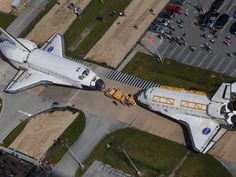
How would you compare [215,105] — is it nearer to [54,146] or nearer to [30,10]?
[54,146]

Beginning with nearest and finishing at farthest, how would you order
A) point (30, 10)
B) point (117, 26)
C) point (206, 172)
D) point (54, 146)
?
point (206, 172) < point (54, 146) < point (117, 26) < point (30, 10)

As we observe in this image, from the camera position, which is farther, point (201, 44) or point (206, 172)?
point (201, 44)

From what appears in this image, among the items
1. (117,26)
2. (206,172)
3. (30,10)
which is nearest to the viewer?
(206,172)

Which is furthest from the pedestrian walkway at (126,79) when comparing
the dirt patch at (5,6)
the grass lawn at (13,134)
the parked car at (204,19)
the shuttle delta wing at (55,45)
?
the dirt patch at (5,6)

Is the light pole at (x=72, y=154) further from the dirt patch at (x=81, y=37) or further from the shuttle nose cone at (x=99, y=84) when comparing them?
the dirt patch at (x=81, y=37)

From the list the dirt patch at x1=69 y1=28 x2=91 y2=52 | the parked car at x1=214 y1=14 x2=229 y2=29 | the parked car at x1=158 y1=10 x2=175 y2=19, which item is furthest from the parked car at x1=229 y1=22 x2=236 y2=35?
the dirt patch at x1=69 y1=28 x2=91 y2=52

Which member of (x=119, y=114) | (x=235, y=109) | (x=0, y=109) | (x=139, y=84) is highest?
(x=235, y=109)

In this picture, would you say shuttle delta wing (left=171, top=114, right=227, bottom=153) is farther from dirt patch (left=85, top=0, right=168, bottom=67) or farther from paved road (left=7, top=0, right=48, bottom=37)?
paved road (left=7, top=0, right=48, bottom=37)

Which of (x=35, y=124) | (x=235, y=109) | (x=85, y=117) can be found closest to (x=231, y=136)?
(x=235, y=109)
